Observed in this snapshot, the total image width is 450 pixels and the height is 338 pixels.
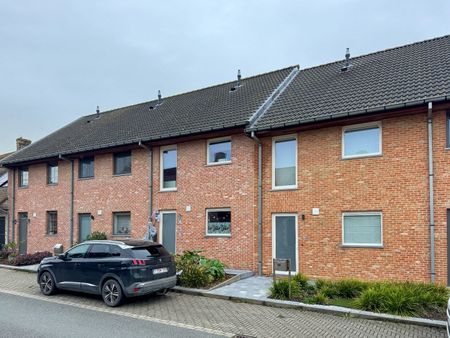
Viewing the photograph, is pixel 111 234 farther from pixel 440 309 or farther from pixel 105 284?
pixel 440 309

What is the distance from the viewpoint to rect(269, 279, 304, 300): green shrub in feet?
30.1

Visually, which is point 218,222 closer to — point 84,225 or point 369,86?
point 369,86

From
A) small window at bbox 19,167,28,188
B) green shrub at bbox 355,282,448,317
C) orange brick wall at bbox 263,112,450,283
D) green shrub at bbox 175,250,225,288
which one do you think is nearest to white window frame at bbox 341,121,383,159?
orange brick wall at bbox 263,112,450,283

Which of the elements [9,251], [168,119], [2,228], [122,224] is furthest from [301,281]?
[2,228]

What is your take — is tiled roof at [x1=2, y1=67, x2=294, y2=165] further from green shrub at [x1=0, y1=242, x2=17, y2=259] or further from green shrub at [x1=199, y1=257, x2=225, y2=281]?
green shrub at [x1=199, y1=257, x2=225, y2=281]

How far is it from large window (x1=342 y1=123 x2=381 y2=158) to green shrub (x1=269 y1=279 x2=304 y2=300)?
13.9ft

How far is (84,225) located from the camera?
17.6 metres

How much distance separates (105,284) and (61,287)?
5.77 ft

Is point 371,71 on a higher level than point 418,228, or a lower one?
higher

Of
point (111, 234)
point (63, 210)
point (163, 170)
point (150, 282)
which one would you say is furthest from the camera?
point (63, 210)

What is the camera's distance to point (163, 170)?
50.5ft

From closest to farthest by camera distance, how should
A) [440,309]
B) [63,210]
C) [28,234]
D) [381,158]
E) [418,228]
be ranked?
1. [440,309]
2. [418,228]
3. [381,158]
4. [63,210]
5. [28,234]

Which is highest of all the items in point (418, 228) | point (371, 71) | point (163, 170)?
point (371, 71)

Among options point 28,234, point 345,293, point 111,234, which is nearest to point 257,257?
point 345,293
